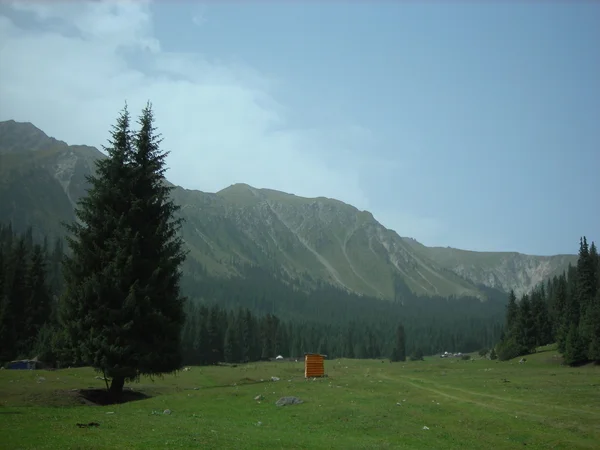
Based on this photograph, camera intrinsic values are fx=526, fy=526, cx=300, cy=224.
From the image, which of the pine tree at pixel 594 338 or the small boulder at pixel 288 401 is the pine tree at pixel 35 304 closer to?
the small boulder at pixel 288 401

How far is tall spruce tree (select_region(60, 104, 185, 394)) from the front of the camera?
37750mm

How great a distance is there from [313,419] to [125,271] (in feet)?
57.5

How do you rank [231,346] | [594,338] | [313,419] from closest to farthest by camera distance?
[313,419] < [594,338] < [231,346]

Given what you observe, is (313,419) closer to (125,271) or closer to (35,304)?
(125,271)

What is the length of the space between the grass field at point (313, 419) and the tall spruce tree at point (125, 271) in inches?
140

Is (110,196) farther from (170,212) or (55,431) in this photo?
(55,431)

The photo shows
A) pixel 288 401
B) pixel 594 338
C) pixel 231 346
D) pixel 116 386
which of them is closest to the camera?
pixel 288 401

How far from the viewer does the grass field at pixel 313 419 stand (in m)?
20.8

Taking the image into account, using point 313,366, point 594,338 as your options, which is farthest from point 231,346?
point 594,338

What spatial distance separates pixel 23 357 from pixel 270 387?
70550 mm

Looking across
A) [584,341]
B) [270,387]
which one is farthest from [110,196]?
[584,341]

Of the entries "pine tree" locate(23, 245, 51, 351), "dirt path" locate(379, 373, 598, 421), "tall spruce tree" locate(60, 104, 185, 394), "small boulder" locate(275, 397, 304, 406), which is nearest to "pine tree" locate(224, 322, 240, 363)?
"pine tree" locate(23, 245, 51, 351)

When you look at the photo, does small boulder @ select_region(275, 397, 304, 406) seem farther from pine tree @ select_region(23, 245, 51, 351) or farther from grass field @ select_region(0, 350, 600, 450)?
pine tree @ select_region(23, 245, 51, 351)

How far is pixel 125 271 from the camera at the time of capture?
3847cm
